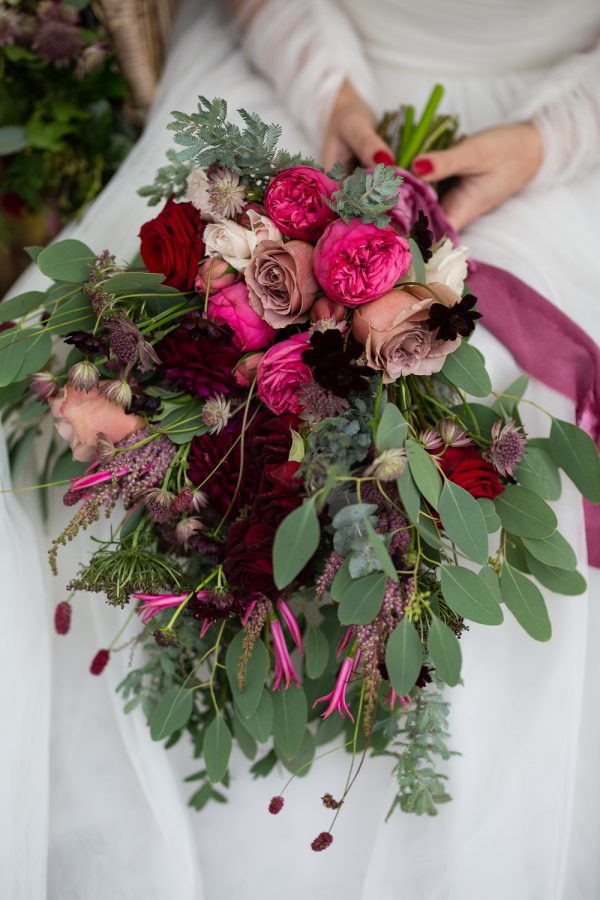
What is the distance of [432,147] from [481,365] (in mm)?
552

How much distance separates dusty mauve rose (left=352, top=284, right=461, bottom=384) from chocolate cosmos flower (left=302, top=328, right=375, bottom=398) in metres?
0.02

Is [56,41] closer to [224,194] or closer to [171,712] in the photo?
[224,194]

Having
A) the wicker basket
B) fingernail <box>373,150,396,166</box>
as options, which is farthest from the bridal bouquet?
the wicker basket

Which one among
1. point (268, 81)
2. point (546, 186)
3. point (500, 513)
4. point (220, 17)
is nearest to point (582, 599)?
point (500, 513)

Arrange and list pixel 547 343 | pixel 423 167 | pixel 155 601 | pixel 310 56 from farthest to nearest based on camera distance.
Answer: pixel 310 56, pixel 423 167, pixel 547 343, pixel 155 601

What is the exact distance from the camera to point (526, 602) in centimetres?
72

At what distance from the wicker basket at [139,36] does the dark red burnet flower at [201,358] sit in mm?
747

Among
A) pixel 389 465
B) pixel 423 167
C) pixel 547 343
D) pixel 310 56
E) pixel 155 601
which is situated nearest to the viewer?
pixel 389 465

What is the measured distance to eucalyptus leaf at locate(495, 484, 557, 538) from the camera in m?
0.68

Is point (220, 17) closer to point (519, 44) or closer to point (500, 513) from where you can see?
point (519, 44)

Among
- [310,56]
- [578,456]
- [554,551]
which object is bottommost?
[554,551]

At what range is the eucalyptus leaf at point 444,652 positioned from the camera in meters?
0.62

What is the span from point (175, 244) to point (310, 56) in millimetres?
600

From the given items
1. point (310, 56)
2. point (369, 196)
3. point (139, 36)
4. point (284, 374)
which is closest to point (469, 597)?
point (284, 374)
